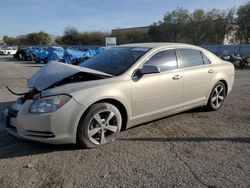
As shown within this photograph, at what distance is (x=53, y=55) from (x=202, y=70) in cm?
2104

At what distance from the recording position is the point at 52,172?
3.64m

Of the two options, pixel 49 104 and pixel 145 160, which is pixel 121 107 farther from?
pixel 49 104

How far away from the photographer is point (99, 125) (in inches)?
173

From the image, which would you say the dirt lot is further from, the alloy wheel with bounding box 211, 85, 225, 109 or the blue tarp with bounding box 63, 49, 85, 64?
the blue tarp with bounding box 63, 49, 85, 64

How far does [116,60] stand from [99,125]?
4.35ft

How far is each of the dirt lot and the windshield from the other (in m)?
1.08

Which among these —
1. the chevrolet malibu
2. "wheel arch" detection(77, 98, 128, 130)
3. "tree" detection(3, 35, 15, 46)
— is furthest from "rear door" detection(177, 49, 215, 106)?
"tree" detection(3, 35, 15, 46)

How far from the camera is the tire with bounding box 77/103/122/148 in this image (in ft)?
13.9

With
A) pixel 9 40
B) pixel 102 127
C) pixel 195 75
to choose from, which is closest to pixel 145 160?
pixel 102 127

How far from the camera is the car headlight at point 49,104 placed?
158 inches

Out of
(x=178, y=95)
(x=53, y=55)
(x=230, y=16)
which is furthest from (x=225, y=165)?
(x=230, y=16)

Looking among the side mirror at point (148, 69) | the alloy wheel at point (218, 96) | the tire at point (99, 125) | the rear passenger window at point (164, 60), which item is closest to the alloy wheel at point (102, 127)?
the tire at point (99, 125)

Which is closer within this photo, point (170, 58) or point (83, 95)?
point (83, 95)

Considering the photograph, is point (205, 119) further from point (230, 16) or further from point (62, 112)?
point (230, 16)
